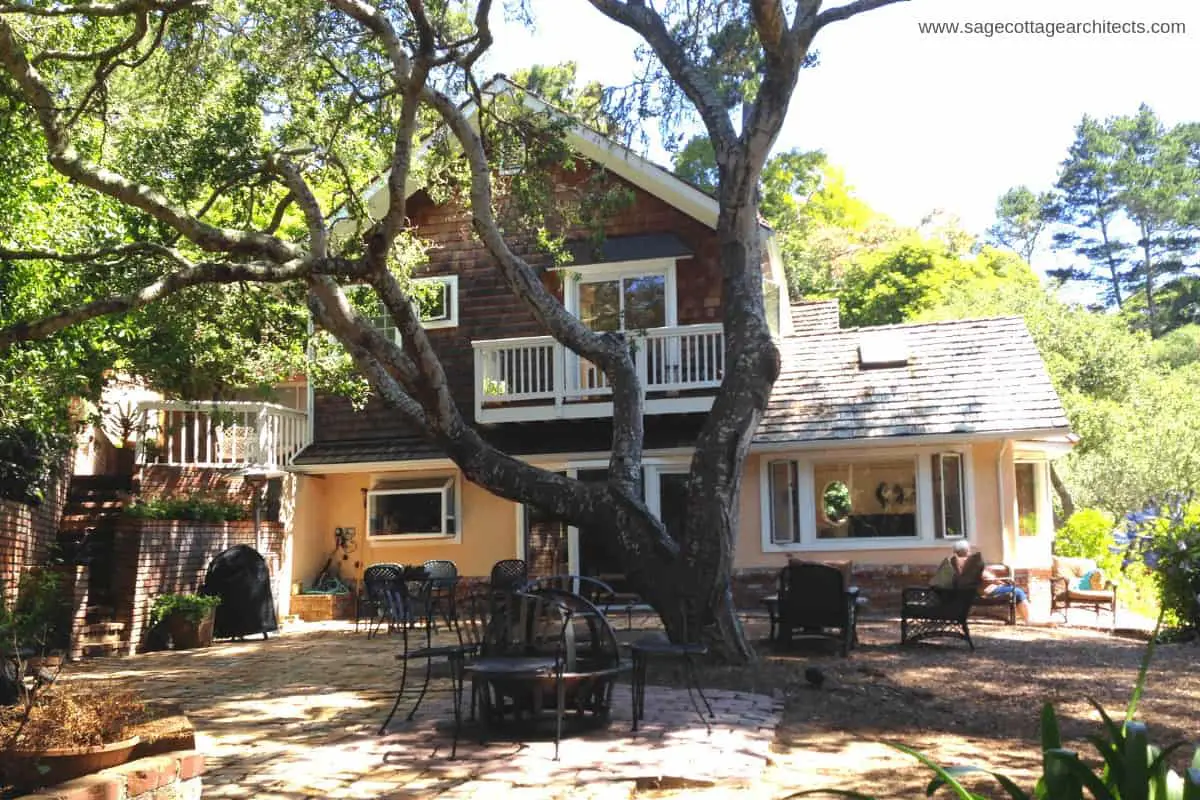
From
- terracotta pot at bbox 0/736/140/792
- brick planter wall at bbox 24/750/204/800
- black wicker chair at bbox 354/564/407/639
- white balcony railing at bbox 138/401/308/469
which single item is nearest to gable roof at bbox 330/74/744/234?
white balcony railing at bbox 138/401/308/469

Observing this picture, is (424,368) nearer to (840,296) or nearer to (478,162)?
(478,162)

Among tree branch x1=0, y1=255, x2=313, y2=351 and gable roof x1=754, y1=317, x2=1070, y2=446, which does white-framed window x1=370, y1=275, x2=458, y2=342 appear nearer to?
gable roof x1=754, y1=317, x2=1070, y2=446

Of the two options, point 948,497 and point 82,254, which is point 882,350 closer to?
point 948,497

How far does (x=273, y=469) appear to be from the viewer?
54.7 feet

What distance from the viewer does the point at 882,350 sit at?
1738cm

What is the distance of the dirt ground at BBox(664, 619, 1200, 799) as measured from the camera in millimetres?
5875

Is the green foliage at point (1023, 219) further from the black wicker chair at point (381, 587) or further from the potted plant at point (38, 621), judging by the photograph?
the potted plant at point (38, 621)

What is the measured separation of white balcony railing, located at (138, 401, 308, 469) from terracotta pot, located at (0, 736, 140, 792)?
1185cm

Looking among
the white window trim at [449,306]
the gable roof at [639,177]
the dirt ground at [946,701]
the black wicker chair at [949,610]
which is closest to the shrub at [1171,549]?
the dirt ground at [946,701]

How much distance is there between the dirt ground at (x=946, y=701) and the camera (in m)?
5.88

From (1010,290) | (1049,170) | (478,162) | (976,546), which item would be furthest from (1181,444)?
(1049,170)

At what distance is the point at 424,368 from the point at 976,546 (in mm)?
9303

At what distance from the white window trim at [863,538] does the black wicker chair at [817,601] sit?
5404 millimetres

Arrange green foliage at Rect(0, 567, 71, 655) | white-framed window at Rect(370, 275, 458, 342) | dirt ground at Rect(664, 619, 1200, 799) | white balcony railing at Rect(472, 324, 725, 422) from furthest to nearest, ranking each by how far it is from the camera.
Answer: white-framed window at Rect(370, 275, 458, 342), white balcony railing at Rect(472, 324, 725, 422), green foliage at Rect(0, 567, 71, 655), dirt ground at Rect(664, 619, 1200, 799)
